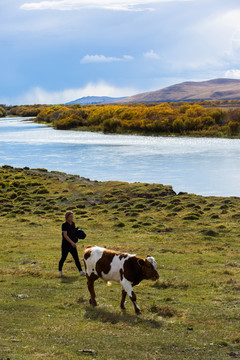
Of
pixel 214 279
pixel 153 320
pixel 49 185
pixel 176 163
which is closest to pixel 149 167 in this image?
pixel 176 163

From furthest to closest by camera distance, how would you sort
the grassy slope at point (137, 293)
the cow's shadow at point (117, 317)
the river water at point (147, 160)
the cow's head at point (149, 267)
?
the river water at point (147, 160) → the cow's head at point (149, 267) → the cow's shadow at point (117, 317) → the grassy slope at point (137, 293)

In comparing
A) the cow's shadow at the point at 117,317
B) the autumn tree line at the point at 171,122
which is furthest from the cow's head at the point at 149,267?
the autumn tree line at the point at 171,122

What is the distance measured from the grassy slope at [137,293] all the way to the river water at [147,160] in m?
22.5

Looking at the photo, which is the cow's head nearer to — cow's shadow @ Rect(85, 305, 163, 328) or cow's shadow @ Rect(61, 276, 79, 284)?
cow's shadow @ Rect(85, 305, 163, 328)

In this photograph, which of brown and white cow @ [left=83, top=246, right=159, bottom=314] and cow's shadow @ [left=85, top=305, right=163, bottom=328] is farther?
brown and white cow @ [left=83, top=246, right=159, bottom=314]

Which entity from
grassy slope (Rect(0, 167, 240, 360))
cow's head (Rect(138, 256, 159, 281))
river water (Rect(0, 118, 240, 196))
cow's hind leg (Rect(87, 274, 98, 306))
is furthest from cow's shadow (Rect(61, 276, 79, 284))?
river water (Rect(0, 118, 240, 196))

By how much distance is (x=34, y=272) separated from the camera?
1500cm

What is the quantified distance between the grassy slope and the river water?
22.5m

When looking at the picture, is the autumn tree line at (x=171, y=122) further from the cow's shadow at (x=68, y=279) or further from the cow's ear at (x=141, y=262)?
the cow's ear at (x=141, y=262)

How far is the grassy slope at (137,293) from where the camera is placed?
8.58m

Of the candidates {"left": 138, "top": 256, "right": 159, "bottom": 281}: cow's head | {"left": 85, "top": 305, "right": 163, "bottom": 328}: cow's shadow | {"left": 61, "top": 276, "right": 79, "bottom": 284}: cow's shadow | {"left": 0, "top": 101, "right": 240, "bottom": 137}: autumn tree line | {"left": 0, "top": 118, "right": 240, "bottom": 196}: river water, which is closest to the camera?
{"left": 85, "top": 305, "right": 163, "bottom": 328}: cow's shadow

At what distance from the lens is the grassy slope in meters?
8.58

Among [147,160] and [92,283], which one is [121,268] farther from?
[147,160]

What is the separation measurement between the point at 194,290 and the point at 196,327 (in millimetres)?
3826
